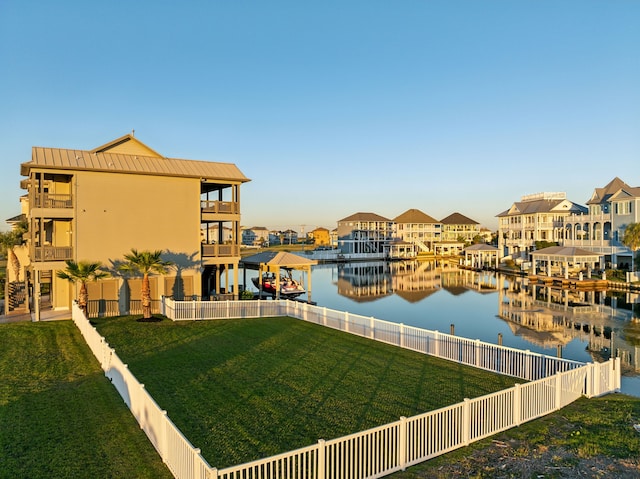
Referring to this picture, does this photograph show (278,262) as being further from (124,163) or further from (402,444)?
(402,444)

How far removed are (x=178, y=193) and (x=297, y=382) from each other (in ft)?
52.0

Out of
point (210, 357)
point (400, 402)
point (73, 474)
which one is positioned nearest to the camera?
point (73, 474)

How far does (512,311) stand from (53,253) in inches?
1135

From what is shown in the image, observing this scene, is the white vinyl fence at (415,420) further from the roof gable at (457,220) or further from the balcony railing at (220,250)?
the roof gable at (457,220)

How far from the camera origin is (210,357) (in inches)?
558

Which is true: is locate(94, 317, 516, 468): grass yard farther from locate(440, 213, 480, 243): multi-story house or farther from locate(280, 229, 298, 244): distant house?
locate(280, 229, 298, 244): distant house

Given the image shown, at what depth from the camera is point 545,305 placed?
1321 inches

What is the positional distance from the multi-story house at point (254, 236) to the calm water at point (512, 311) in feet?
347

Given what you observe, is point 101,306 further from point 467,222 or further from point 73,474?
point 467,222

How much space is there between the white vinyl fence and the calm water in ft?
8.00

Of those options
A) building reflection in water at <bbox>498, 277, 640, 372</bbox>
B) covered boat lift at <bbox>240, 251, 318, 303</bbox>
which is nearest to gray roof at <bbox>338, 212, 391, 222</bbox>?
building reflection in water at <bbox>498, 277, 640, 372</bbox>

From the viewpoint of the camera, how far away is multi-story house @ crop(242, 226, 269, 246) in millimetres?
158200

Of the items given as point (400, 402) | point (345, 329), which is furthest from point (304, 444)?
point (345, 329)

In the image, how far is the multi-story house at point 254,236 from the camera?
158 meters
